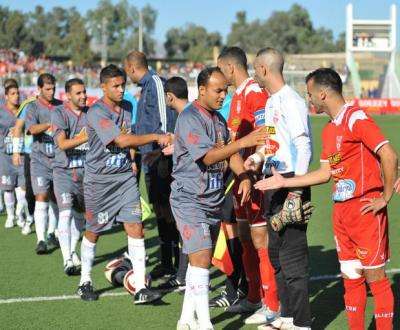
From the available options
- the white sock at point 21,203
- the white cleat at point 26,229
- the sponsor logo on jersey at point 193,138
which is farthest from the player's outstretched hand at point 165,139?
the white sock at point 21,203

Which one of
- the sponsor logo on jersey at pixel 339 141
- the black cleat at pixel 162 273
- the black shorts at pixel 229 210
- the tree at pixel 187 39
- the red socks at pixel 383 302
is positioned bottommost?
the black cleat at pixel 162 273

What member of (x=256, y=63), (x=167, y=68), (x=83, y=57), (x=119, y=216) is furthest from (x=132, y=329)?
(x=83, y=57)

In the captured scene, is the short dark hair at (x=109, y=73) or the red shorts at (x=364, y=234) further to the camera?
the short dark hair at (x=109, y=73)

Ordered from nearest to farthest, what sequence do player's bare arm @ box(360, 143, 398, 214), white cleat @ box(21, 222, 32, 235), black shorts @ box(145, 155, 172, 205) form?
player's bare arm @ box(360, 143, 398, 214), black shorts @ box(145, 155, 172, 205), white cleat @ box(21, 222, 32, 235)

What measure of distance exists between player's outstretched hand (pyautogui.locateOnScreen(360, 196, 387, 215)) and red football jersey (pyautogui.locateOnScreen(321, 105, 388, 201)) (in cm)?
9

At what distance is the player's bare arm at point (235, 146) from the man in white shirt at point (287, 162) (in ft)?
0.70

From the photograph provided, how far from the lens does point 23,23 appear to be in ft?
293

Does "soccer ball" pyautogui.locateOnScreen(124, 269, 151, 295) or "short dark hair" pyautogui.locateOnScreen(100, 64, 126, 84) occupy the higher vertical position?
"short dark hair" pyautogui.locateOnScreen(100, 64, 126, 84)

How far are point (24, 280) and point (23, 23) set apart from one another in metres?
84.9

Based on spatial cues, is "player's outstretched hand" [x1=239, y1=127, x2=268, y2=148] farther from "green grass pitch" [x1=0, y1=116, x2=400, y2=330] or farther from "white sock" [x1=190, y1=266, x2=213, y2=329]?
"green grass pitch" [x1=0, y1=116, x2=400, y2=330]

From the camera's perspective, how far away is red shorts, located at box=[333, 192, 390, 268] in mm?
5523

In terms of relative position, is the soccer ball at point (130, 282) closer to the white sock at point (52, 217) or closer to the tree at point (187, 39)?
the white sock at point (52, 217)

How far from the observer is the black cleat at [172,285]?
8.09 m

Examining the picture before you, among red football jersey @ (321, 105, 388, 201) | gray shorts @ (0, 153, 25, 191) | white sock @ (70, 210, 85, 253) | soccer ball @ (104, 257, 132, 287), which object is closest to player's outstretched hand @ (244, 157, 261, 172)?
red football jersey @ (321, 105, 388, 201)
